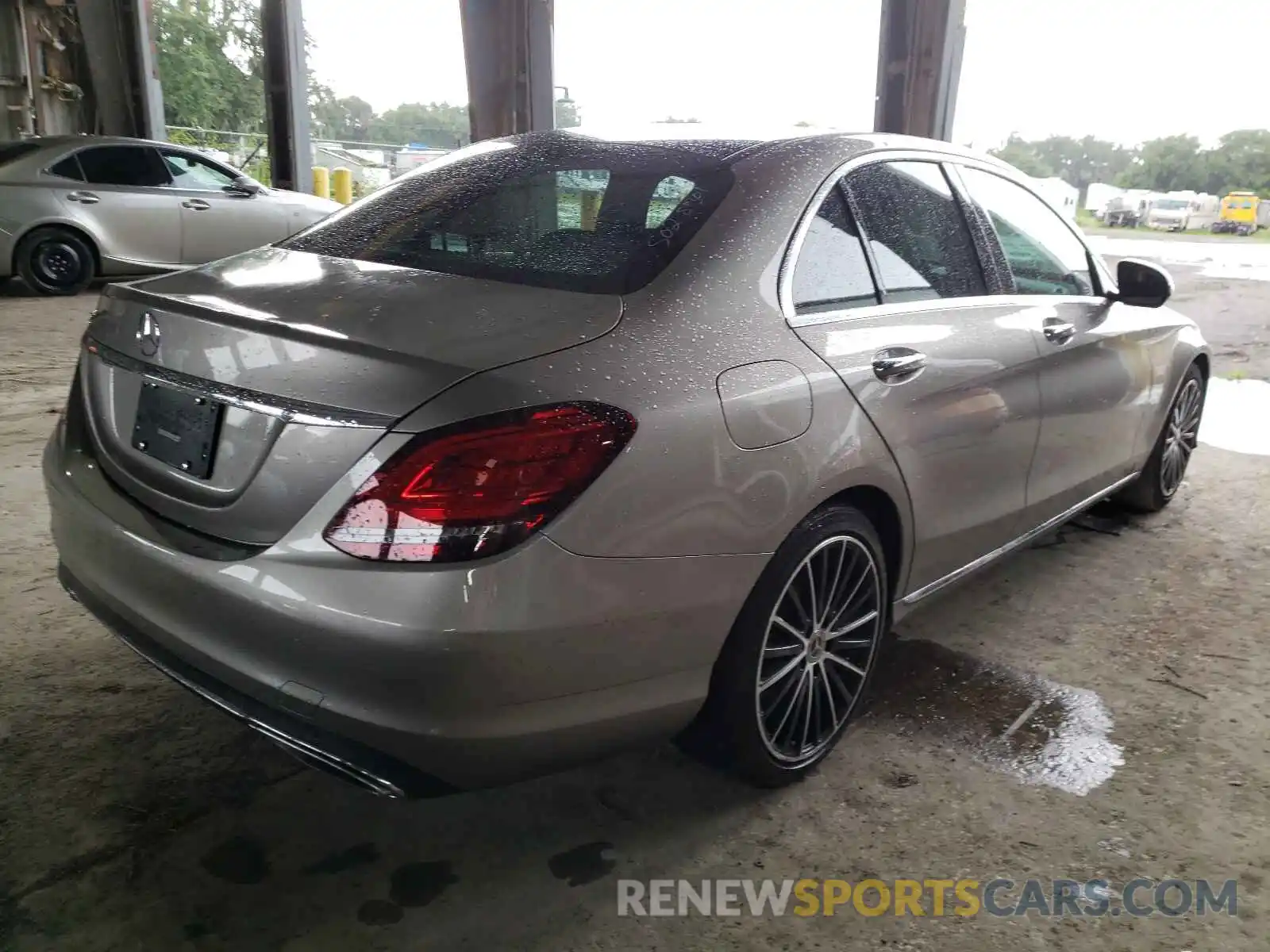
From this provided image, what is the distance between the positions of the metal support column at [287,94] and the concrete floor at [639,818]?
9717 millimetres

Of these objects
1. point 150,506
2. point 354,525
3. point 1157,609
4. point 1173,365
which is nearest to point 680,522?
point 354,525

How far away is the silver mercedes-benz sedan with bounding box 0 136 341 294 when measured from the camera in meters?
8.33

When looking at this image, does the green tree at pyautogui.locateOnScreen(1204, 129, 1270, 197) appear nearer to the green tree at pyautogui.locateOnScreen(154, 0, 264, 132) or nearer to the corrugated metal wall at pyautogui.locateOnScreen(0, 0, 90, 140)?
the corrugated metal wall at pyautogui.locateOnScreen(0, 0, 90, 140)

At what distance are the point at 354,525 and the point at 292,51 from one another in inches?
452

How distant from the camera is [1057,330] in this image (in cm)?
298

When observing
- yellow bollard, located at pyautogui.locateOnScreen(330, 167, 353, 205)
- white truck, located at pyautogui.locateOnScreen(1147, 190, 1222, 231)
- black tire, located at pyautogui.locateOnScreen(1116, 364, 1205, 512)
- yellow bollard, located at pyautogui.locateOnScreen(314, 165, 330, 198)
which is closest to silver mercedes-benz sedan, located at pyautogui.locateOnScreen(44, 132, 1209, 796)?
black tire, located at pyautogui.locateOnScreen(1116, 364, 1205, 512)

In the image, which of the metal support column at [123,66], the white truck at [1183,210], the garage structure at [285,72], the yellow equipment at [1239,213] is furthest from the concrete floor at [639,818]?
the yellow equipment at [1239,213]

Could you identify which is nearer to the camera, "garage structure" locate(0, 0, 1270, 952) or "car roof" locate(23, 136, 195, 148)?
"garage structure" locate(0, 0, 1270, 952)

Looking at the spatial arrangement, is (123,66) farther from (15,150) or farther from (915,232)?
(915,232)

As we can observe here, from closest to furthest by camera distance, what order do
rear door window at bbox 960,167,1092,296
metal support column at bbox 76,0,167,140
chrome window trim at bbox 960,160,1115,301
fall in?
rear door window at bbox 960,167,1092,296 → chrome window trim at bbox 960,160,1115,301 → metal support column at bbox 76,0,167,140

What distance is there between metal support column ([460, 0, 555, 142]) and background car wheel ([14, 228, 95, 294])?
13.1 feet

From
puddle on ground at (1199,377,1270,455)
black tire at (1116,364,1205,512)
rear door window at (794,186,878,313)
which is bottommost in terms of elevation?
puddle on ground at (1199,377,1270,455)

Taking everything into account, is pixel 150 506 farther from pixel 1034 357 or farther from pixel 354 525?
pixel 1034 357

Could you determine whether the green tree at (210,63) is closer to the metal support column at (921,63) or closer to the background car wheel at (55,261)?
the background car wheel at (55,261)
